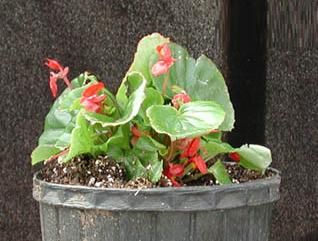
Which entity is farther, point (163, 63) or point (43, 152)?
point (43, 152)

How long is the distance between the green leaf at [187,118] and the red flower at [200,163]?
0.06 m

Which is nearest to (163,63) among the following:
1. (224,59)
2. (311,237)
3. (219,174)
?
(219,174)

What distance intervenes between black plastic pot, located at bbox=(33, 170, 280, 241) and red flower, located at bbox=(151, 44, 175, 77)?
17cm

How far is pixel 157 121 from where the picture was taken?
991mm

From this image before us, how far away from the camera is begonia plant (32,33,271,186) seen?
1.02 meters

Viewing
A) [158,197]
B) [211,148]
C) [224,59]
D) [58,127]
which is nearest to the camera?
[158,197]

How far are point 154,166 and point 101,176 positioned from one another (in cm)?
8

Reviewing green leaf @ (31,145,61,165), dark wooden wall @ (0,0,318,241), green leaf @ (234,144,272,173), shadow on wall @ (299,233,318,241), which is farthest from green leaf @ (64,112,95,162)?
shadow on wall @ (299,233,318,241)

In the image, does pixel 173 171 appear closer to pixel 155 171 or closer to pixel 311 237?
pixel 155 171

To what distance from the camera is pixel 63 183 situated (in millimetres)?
1073

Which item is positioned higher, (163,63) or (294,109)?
(163,63)

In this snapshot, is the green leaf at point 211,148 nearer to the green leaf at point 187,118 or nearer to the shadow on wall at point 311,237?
the green leaf at point 187,118

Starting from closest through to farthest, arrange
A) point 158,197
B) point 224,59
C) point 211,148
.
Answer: point 158,197 → point 211,148 → point 224,59

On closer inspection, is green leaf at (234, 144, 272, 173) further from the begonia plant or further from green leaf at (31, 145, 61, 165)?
green leaf at (31, 145, 61, 165)
